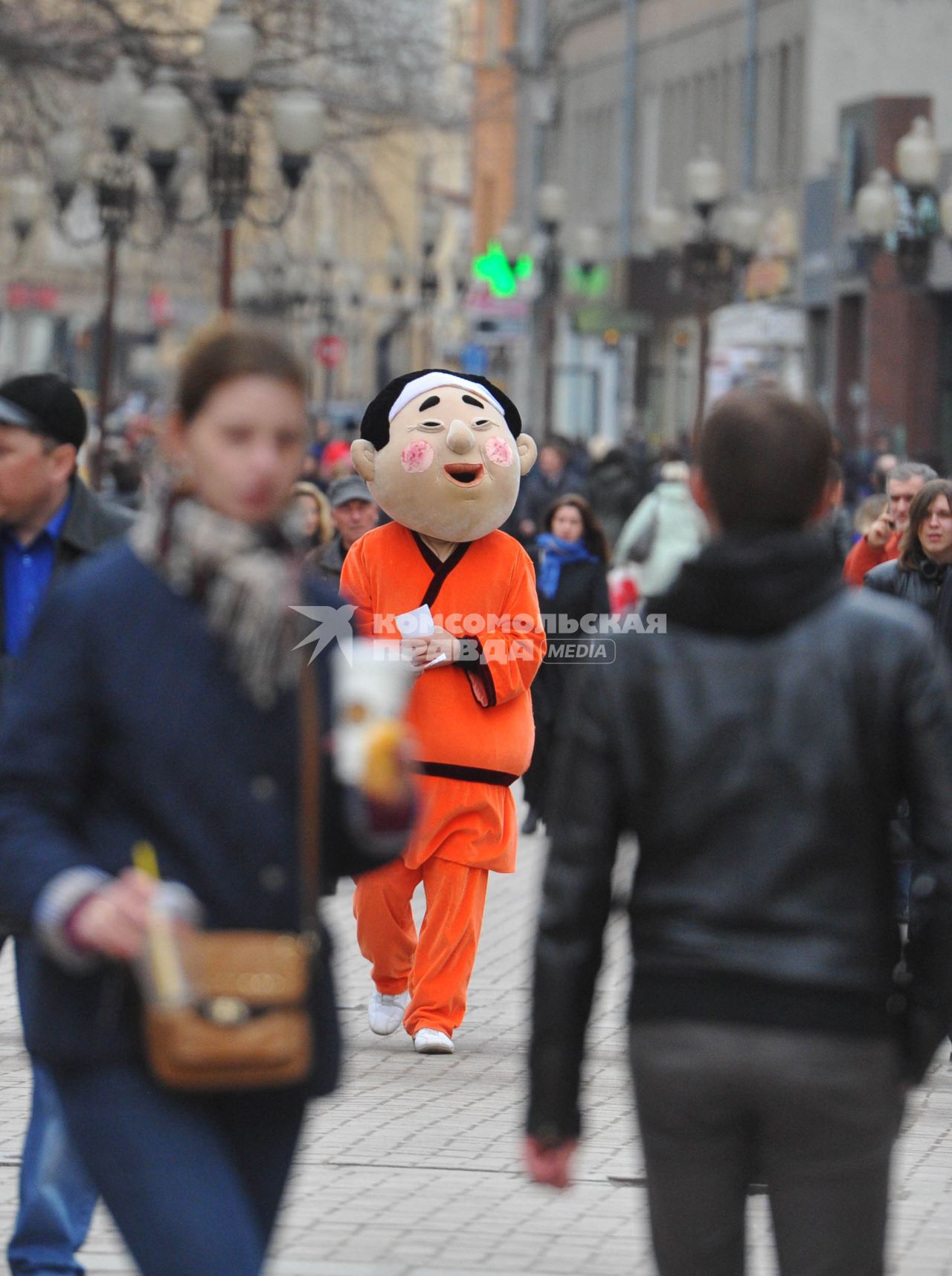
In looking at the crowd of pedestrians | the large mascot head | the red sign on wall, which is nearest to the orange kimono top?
the large mascot head

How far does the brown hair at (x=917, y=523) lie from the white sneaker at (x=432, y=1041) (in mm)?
2403

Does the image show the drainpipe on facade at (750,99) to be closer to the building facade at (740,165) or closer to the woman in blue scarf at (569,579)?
the building facade at (740,165)

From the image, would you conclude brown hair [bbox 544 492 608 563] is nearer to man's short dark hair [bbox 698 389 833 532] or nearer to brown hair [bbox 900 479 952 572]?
brown hair [bbox 900 479 952 572]

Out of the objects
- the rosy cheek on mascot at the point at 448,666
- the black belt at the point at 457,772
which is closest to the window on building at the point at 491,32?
the rosy cheek on mascot at the point at 448,666

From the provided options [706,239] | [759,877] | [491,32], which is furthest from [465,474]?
[491,32]

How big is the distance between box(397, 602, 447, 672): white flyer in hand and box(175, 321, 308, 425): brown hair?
4.74 m

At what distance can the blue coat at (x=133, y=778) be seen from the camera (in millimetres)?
3859

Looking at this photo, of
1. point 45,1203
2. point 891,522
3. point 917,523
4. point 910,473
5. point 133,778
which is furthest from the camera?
point 891,522

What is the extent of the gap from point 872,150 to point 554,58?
1646cm

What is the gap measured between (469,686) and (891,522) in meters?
3.50

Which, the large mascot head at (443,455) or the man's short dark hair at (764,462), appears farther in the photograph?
the large mascot head at (443,455)

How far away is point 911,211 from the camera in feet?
86.4

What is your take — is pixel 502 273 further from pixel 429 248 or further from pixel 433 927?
pixel 433 927

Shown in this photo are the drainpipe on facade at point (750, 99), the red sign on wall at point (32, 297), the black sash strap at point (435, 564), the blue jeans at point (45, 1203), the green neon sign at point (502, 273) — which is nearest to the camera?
the blue jeans at point (45, 1203)
